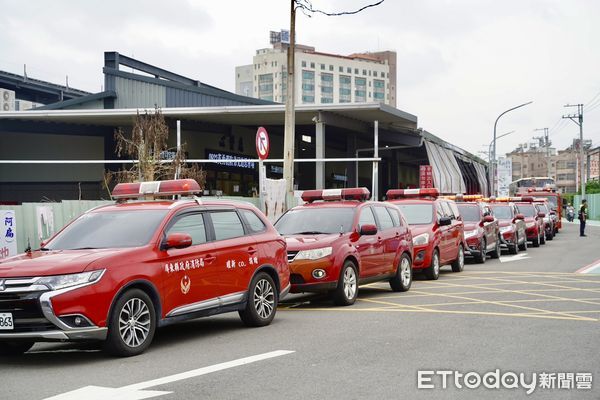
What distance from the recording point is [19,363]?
827cm

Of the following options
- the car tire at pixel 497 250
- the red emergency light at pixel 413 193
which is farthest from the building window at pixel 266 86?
the red emergency light at pixel 413 193

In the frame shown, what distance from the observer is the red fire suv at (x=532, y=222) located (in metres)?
30.4

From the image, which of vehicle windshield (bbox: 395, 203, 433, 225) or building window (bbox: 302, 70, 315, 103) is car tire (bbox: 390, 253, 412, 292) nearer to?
vehicle windshield (bbox: 395, 203, 433, 225)

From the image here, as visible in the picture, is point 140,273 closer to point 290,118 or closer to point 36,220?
point 36,220

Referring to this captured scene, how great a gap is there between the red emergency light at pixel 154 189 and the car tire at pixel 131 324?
2.02m

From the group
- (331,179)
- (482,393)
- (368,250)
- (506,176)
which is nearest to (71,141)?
(331,179)

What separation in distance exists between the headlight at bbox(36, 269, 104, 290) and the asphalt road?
82 cm

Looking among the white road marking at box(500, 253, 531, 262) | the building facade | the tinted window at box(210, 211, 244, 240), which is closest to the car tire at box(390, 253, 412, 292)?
the tinted window at box(210, 211, 244, 240)

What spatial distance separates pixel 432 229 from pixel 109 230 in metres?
9.54

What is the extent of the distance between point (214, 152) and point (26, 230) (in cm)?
2206

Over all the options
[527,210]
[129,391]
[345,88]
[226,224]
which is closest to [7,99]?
[527,210]

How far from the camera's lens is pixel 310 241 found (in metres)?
12.6

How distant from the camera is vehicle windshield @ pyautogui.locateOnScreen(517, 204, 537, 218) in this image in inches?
1256

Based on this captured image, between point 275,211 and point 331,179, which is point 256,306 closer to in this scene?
point 275,211
